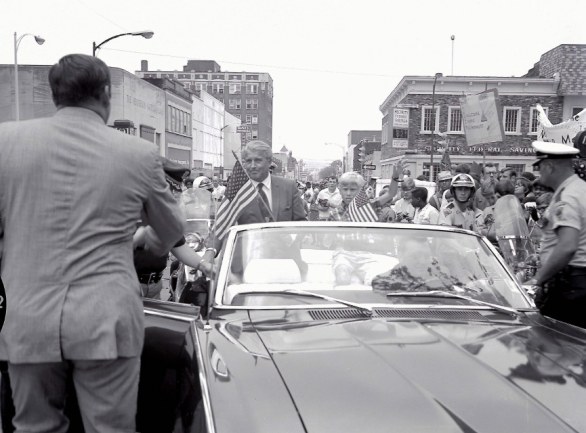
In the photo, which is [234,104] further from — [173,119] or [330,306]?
[330,306]

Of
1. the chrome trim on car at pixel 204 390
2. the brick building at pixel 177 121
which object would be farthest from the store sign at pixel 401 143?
the chrome trim on car at pixel 204 390

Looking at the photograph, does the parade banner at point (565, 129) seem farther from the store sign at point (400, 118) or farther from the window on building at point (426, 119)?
the window on building at point (426, 119)

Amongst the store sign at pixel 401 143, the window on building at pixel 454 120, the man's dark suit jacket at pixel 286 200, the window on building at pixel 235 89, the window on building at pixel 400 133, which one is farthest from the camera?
the window on building at pixel 235 89

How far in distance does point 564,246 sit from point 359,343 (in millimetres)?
1834

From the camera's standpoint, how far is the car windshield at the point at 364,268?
3250 mm

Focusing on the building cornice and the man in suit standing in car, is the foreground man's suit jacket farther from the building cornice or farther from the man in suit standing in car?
the building cornice

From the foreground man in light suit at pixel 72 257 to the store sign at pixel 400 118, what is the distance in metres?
38.8

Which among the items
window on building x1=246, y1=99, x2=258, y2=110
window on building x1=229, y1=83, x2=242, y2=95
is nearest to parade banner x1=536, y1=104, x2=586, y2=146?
window on building x1=229, y1=83, x2=242, y2=95

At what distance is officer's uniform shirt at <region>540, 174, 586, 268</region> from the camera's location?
382cm

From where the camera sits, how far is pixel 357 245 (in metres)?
3.59

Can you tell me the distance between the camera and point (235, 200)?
5465 millimetres

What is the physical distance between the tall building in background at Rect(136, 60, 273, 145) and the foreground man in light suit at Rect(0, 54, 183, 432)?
396 feet

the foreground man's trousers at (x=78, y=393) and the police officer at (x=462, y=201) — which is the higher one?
the police officer at (x=462, y=201)

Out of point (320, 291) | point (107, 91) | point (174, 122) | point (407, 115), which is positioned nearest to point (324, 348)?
point (320, 291)
